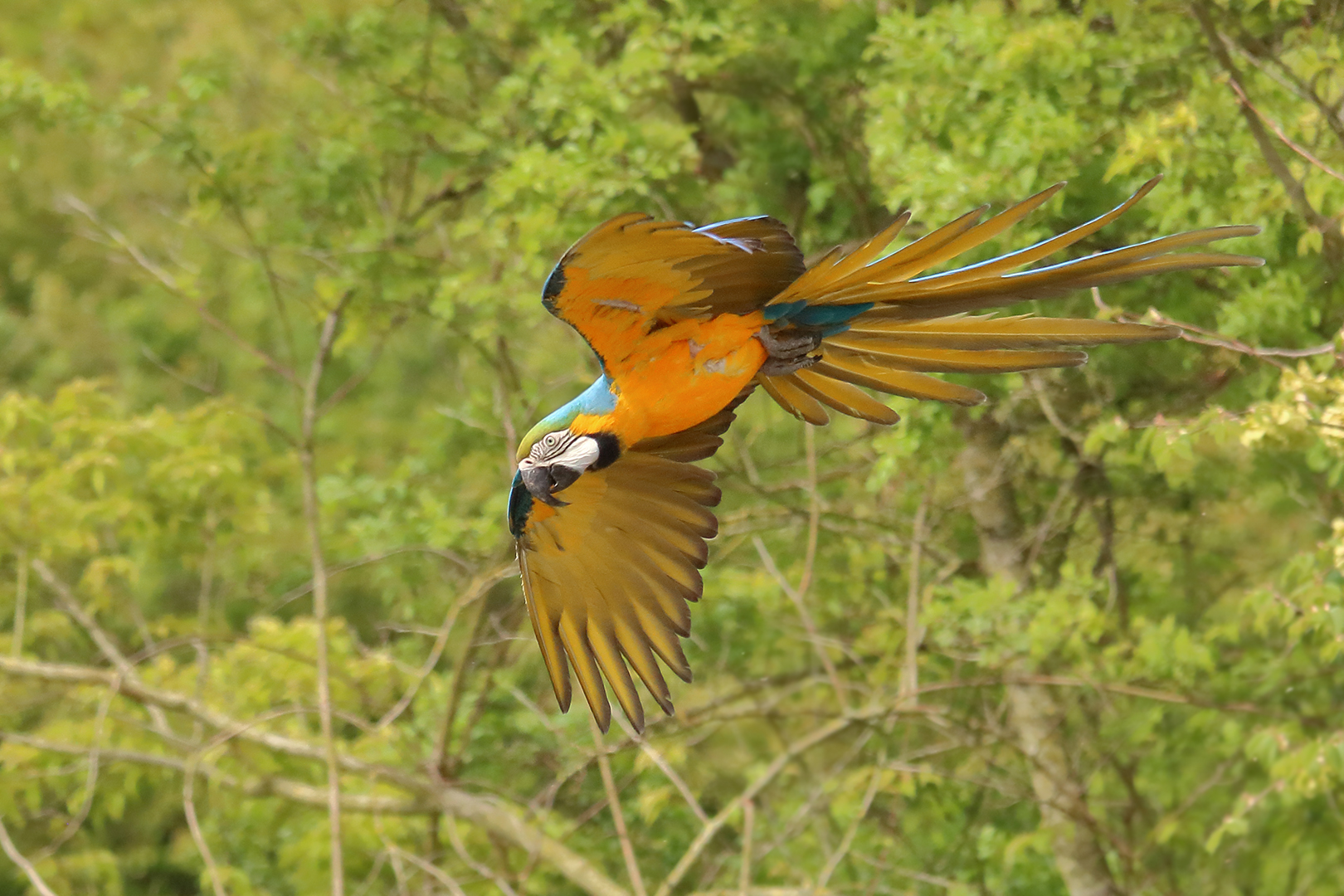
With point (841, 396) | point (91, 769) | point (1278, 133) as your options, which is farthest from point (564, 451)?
point (91, 769)

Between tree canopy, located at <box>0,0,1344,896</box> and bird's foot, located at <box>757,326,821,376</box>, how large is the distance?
233 centimetres

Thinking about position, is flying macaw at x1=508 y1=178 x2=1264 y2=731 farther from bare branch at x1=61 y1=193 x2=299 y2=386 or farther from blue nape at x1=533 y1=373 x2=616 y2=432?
bare branch at x1=61 y1=193 x2=299 y2=386

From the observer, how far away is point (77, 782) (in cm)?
796

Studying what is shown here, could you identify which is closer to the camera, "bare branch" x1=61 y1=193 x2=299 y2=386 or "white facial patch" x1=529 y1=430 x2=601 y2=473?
"white facial patch" x1=529 y1=430 x2=601 y2=473

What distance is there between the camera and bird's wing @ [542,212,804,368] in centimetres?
268

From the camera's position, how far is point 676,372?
3.08m

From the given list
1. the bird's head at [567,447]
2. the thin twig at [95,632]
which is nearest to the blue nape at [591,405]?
the bird's head at [567,447]

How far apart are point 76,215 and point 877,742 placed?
586cm

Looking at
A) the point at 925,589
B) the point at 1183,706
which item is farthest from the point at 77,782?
the point at 1183,706

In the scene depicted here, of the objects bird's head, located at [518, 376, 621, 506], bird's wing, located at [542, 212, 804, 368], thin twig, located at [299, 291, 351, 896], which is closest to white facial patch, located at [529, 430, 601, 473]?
bird's head, located at [518, 376, 621, 506]

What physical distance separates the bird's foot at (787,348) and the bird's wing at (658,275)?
0.35 ft

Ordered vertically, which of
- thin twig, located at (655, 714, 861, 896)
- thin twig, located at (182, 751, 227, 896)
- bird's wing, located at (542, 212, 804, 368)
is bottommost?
thin twig, located at (655, 714, 861, 896)

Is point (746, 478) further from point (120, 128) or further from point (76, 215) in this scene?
point (76, 215)

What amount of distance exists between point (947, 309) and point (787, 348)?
1.24 feet
